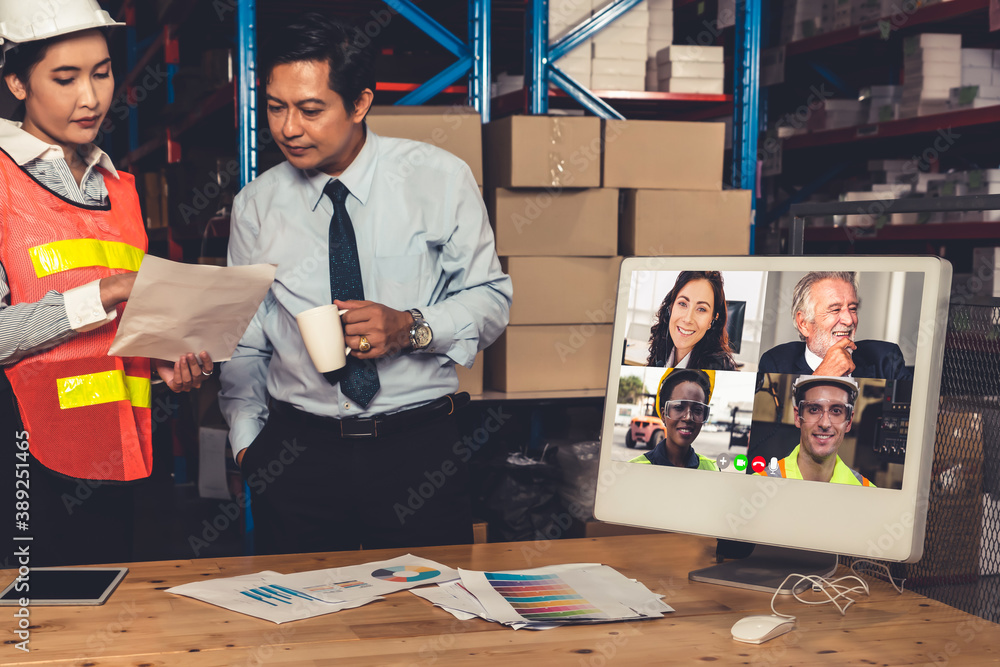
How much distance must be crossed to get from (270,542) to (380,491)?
0.29 m

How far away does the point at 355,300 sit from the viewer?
1.66 meters

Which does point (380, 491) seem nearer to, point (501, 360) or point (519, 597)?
point (519, 597)

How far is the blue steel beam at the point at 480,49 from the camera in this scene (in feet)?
9.73

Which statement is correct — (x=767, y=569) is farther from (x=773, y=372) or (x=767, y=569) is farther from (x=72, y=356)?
(x=72, y=356)

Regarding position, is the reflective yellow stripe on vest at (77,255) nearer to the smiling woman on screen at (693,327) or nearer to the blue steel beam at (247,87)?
the smiling woman on screen at (693,327)

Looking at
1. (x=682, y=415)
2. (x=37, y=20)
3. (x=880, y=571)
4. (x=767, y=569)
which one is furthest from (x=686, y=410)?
(x=37, y=20)

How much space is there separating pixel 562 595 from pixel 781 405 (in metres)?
0.40

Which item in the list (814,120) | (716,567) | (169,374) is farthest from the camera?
(814,120)

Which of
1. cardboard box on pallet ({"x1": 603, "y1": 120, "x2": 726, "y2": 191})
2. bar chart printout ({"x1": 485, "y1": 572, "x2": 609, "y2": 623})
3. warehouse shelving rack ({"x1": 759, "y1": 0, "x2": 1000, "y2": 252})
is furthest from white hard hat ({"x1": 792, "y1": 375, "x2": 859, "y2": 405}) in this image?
warehouse shelving rack ({"x1": 759, "y1": 0, "x2": 1000, "y2": 252})

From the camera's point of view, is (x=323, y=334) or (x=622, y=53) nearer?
(x=323, y=334)

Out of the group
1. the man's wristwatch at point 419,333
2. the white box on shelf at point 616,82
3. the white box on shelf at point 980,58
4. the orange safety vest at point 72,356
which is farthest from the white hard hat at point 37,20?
the white box on shelf at point 980,58

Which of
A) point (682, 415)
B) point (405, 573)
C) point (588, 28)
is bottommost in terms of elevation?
point (405, 573)

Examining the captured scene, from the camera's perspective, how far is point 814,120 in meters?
4.68

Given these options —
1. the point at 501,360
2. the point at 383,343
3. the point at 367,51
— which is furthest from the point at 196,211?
the point at 383,343
